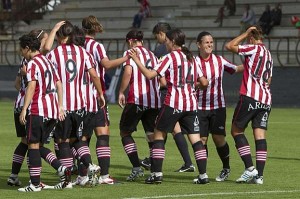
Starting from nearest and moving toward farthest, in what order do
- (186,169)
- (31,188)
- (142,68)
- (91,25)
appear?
(31,188) < (142,68) < (91,25) < (186,169)

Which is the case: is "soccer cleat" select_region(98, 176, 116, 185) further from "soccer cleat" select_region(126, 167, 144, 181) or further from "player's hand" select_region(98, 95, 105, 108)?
"player's hand" select_region(98, 95, 105, 108)

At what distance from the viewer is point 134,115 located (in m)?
13.3

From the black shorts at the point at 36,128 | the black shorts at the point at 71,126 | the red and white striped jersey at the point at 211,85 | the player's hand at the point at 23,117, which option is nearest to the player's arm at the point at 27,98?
the player's hand at the point at 23,117

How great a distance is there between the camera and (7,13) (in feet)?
151

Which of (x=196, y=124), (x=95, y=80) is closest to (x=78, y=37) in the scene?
(x=95, y=80)

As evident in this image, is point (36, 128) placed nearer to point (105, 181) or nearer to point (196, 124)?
point (105, 181)

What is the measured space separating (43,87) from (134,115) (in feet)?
6.60

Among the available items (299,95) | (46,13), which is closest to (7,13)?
(46,13)

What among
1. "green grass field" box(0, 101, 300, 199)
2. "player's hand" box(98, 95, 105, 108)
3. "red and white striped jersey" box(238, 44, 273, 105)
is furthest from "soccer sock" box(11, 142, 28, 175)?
"red and white striped jersey" box(238, 44, 273, 105)

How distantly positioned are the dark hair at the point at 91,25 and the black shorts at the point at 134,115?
1.15 metres

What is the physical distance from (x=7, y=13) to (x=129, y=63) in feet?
109

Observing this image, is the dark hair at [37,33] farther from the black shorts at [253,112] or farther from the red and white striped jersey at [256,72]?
the black shorts at [253,112]

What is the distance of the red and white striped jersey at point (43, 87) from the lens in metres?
11.6

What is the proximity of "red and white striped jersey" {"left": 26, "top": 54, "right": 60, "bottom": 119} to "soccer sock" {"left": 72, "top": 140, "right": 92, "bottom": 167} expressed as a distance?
0.74 meters
